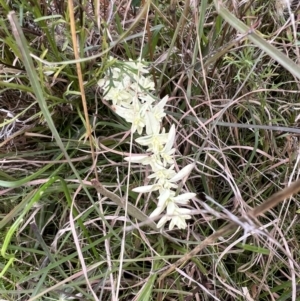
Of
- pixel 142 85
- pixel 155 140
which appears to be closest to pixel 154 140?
pixel 155 140

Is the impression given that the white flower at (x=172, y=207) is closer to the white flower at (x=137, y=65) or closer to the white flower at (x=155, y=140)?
the white flower at (x=155, y=140)

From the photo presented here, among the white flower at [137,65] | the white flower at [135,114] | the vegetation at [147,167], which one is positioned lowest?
the vegetation at [147,167]

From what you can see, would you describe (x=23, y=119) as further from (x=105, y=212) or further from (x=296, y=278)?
(x=296, y=278)

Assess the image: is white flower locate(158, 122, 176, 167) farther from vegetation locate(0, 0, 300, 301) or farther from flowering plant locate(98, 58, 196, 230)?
vegetation locate(0, 0, 300, 301)

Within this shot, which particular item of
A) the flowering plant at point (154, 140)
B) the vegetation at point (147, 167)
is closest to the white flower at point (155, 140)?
the flowering plant at point (154, 140)

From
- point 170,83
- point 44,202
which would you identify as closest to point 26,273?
point 44,202

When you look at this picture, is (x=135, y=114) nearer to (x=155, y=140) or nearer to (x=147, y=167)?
(x=155, y=140)
